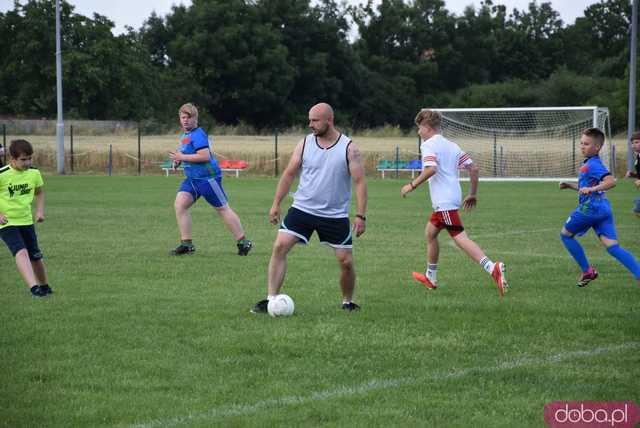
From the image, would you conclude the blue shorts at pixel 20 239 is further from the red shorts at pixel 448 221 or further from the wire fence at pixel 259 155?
the wire fence at pixel 259 155

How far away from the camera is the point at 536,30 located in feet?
276

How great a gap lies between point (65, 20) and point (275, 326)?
58.3 metres

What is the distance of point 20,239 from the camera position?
869 centimetres

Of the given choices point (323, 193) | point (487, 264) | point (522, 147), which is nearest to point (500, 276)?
point (487, 264)

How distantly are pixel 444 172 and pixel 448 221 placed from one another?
1.62 ft

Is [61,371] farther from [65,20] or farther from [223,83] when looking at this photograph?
[223,83]

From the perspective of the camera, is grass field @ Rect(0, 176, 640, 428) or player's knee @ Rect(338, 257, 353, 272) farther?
player's knee @ Rect(338, 257, 353, 272)

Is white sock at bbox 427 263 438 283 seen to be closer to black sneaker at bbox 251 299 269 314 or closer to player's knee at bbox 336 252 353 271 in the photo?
player's knee at bbox 336 252 353 271

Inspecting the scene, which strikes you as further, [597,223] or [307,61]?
[307,61]

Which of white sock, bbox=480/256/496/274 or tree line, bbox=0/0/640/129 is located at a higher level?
tree line, bbox=0/0/640/129

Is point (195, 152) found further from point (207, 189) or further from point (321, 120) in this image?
point (321, 120)

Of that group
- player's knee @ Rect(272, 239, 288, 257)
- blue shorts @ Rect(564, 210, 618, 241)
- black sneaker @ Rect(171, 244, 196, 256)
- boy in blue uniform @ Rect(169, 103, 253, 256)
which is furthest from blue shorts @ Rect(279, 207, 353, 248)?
black sneaker @ Rect(171, 244, 196, 256)

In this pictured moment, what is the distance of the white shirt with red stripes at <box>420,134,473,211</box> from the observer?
9.12 metres

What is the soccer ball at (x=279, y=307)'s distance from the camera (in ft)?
25.4
